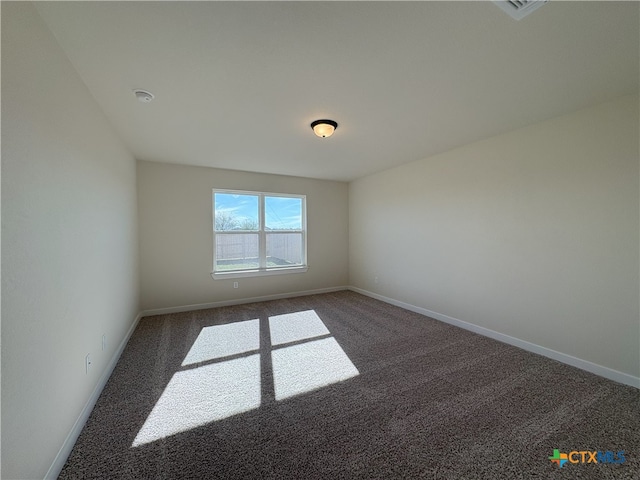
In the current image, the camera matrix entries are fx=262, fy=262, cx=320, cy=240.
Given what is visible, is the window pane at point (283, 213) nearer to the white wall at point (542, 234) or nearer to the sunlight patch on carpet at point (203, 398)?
the white wall at point (542, 234)

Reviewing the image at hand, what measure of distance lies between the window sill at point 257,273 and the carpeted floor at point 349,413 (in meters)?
1.48

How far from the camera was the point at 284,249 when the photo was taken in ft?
17.2

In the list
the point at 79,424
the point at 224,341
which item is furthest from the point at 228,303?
the point at 79,424

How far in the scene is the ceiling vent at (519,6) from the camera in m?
1.28

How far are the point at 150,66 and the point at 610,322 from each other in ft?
13.9

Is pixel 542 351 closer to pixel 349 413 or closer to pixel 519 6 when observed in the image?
pixel 349 413

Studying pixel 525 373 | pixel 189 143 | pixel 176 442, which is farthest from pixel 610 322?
pixel 189 143

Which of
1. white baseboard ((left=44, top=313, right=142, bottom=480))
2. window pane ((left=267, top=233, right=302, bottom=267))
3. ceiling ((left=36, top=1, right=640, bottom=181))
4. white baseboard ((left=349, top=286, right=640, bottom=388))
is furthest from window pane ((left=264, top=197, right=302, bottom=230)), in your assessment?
white baseboard ((left=44, top=313, right=142, bottom=480))

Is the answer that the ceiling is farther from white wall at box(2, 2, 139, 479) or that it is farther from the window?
the window

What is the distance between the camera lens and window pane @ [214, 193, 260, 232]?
4.64 meters

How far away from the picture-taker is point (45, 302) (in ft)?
4.47

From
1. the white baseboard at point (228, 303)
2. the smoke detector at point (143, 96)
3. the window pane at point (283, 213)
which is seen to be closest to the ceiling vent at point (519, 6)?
the smoke detector at point (143, 96)

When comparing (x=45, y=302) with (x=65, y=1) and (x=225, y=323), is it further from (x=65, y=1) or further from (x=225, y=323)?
(x=225, y=323)

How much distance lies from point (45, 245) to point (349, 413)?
2129mm
